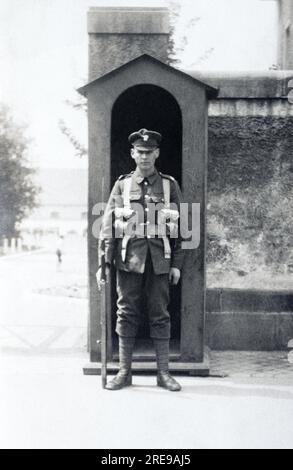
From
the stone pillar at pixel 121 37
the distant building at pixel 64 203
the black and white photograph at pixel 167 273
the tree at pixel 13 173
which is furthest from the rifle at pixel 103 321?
the distant building at pixel 64 203

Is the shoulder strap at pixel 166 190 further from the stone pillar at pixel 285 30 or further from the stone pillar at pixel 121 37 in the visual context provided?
the stone pillar at pixel 285 30

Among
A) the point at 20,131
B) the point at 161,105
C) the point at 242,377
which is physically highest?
the point at 20,131

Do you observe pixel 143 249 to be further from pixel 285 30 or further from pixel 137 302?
pixel 285 30

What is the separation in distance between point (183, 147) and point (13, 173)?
55.7 feet

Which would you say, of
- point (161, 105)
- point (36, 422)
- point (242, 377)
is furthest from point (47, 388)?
point (161, 105)

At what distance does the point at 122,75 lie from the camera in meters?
5.76

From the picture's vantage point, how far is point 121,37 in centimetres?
670

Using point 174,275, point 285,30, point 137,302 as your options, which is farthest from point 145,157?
point 285,30

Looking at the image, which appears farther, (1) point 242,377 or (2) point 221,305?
(2) point 221,305
